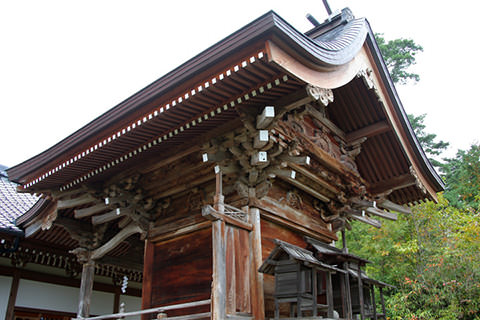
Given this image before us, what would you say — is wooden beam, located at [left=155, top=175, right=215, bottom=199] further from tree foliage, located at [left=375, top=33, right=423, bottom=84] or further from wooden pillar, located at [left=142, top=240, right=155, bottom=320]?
tree foliage, located at [left=375, top=33, right=423, bottom=84]

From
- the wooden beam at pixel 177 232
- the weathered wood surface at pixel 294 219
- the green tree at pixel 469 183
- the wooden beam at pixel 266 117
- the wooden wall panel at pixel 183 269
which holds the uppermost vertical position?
the green tree at pixel 469 183

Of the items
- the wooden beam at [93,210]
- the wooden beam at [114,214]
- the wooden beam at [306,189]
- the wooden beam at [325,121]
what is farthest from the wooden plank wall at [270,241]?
the wooden beam at [93,210]

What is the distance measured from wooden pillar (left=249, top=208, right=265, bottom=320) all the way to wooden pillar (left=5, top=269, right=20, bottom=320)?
672 centimetres

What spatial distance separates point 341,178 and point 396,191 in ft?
6.34

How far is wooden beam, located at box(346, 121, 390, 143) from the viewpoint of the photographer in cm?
737

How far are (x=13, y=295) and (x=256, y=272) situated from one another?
682cm

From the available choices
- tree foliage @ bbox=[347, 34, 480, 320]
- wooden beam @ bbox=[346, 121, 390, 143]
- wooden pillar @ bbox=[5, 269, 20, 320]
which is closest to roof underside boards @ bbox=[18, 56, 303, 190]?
wooden beam @ bbox=[346, 121, 390, 143]

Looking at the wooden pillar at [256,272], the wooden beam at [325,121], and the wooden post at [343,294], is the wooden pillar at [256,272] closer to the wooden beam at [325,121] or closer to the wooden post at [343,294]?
the wooden post at [343,294]

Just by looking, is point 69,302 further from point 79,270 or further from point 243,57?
point 243,57

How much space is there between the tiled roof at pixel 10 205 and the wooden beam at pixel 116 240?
2.00 meters

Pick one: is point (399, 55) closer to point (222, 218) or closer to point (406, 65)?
point (406, 65)

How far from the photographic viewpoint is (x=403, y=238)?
14.0 meters

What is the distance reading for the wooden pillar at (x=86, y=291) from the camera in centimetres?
805

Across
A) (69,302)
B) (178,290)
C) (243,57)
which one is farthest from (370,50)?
(69,302)
